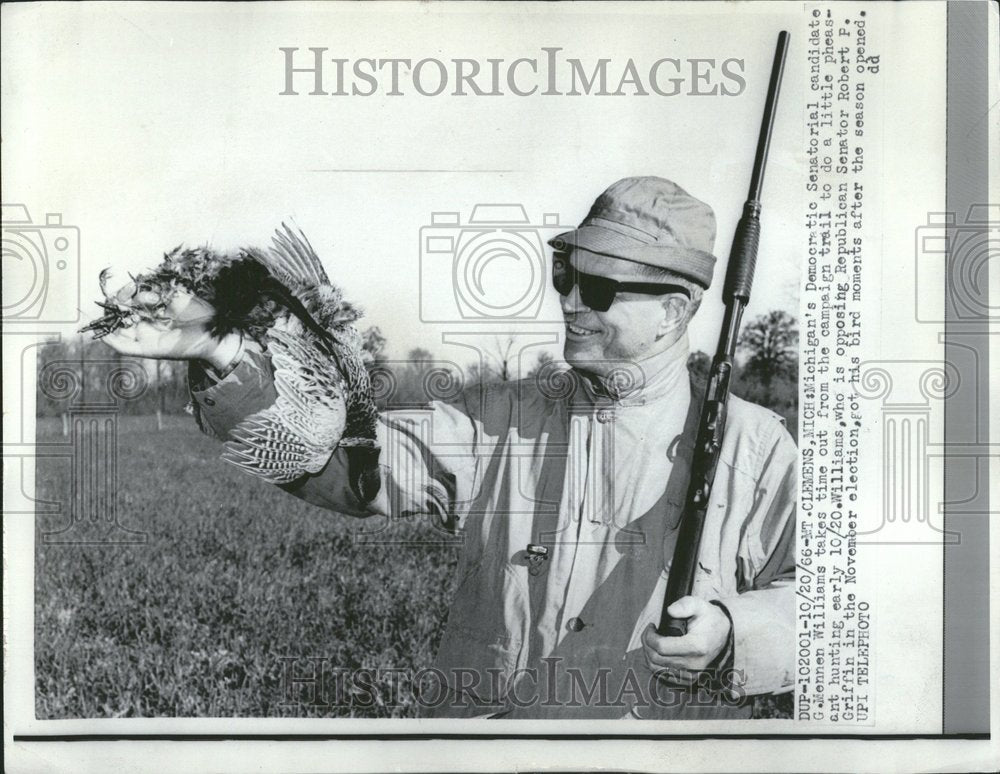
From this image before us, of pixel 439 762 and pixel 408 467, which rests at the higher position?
pixel 408 467

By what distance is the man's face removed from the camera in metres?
2.10

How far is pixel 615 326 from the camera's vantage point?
211cm

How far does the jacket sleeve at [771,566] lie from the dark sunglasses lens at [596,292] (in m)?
0.55

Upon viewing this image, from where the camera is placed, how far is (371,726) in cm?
213

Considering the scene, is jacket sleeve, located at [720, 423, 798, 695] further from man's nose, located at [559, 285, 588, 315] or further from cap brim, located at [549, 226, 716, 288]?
man's nose, located at [559, 285, 588, 315]

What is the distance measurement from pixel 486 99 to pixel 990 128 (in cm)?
133

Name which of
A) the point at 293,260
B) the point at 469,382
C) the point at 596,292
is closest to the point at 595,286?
the point at 596,292

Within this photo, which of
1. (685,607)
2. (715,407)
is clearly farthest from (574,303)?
(685,607)

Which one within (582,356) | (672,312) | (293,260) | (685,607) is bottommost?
(685,607)

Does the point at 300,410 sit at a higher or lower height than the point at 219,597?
higher

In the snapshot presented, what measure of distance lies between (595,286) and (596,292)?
16 mm

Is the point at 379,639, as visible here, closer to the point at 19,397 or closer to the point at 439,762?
the point at 439,762

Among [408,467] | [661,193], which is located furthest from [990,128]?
[408,467]

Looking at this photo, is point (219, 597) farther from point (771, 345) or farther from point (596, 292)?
point (771, 345)
